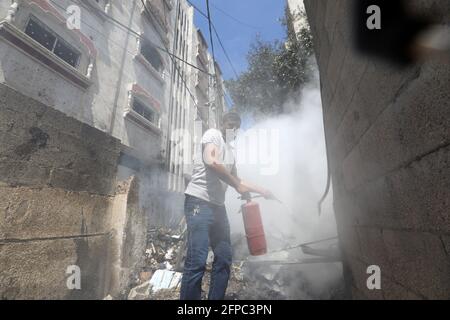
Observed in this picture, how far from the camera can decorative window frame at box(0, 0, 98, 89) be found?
3611 millimetres

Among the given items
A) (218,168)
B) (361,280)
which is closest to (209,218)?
(218,168)

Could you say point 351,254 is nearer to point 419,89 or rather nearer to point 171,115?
point 419,89

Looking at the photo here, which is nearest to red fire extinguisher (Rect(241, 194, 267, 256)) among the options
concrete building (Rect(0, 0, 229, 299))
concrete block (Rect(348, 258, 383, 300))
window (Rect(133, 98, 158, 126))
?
concrete block (Rect(348, 258, 383, 300))

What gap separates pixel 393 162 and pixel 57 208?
328 cm

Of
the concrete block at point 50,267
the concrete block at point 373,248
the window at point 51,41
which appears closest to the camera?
the concrete block at point 373,248

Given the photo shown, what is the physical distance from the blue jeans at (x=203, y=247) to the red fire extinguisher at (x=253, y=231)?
0.47 meters

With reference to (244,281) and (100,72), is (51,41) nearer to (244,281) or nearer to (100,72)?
(100,72)

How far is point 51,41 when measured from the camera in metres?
4.44

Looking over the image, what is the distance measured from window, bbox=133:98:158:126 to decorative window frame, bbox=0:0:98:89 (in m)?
1.67

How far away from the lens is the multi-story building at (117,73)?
12.7 feet

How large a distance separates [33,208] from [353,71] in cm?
323

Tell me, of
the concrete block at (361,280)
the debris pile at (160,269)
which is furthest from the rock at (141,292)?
the concrete block at (361,280)

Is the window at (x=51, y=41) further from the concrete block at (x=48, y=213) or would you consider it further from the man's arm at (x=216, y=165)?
the man's arm at (x=216, y=165)

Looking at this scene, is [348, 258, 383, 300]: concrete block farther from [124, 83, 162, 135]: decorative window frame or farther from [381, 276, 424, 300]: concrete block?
[124, 83, 162, 135]: decorative window frame
